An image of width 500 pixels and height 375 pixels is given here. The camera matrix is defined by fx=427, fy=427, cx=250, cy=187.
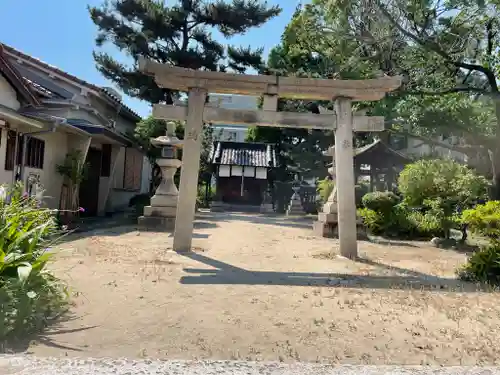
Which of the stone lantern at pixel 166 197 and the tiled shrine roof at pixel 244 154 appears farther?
the tiled shrine roof at pixel 244 154

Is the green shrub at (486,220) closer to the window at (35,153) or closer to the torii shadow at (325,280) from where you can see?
the torii shadow at (325,280)

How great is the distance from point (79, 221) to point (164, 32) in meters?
10.3

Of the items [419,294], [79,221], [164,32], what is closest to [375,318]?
[419,294]

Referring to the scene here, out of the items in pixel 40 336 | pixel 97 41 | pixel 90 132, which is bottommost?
pixel 40 336

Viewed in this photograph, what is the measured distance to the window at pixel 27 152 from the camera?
1101 cm

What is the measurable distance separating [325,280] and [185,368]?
3.69 m

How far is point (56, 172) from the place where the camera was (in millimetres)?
13680

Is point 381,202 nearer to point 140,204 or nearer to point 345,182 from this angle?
point 345,182

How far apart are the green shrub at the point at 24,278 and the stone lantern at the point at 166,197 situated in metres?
7.42

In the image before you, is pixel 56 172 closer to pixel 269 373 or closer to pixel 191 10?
pixel 191 10

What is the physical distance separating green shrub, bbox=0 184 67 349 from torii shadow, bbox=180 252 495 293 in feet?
6.41

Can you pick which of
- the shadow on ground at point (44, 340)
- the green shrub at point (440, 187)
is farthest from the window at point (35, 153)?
the green shrub at point (440, 187)

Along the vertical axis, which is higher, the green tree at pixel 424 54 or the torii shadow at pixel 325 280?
the green tree at pixel 424 54

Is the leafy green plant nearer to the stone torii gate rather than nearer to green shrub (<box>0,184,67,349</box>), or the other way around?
the stone torii gate
